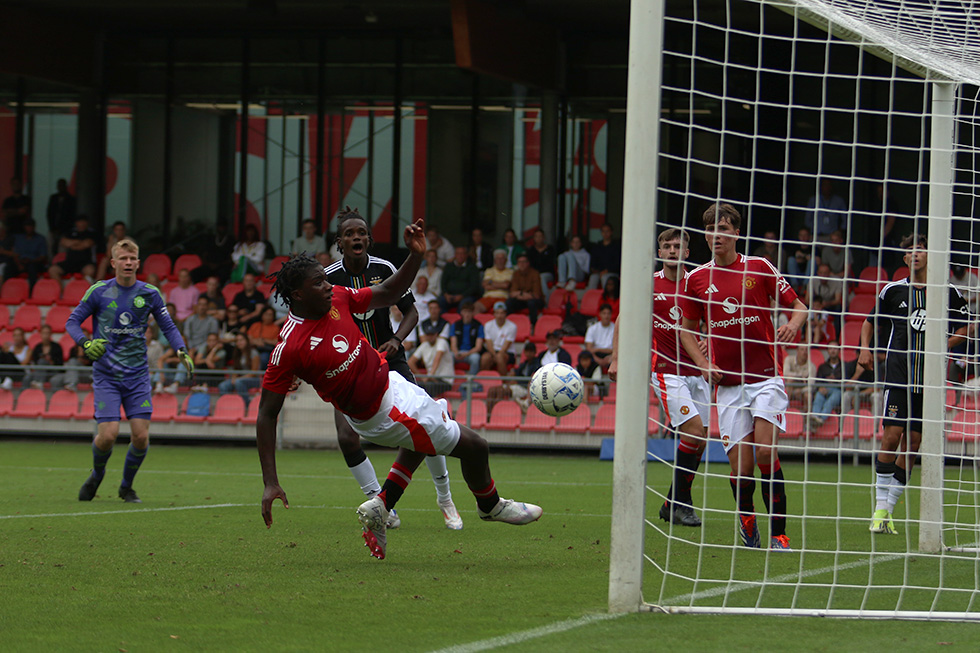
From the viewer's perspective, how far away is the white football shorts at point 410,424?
19.8 ft

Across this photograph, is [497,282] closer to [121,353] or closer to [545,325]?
[545,325]

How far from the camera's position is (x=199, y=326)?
19.1 metres

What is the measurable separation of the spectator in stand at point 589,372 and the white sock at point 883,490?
7201 millimetres

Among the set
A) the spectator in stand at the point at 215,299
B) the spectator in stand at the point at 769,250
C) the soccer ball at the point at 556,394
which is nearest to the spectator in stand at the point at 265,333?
the spectator in stand at the point at 215,299

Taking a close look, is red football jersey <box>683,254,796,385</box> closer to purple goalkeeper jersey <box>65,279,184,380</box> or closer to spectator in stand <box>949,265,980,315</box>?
spectator in stand <box>949,265,980,315</box>

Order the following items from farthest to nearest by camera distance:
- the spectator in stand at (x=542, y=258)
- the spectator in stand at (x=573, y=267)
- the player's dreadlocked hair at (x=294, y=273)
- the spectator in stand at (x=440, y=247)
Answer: the spectator in stand at (x=440, y=247) → the spectator in stand at (x=573, y=267) → the spectator in stand at (x=542, y=258) → the player's dreadlocked hair at (x=294, y=273)

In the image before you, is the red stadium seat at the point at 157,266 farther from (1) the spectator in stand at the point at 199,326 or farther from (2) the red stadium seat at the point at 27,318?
(1) the spectator in stand at the point at 199,326

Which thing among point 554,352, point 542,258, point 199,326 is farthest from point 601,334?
point 199,326

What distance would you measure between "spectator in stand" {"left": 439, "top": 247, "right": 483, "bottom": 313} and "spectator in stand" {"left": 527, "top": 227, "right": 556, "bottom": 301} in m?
1.14

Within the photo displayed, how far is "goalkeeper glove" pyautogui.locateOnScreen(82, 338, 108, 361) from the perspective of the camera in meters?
9.33

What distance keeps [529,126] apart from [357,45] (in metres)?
4.05

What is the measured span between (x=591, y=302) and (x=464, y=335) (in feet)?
8.64

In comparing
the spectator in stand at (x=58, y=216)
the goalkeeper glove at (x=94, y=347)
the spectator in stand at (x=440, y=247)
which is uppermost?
the spectator in stand at (x=58, y=216)

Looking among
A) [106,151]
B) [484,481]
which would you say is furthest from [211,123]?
[484,481]
